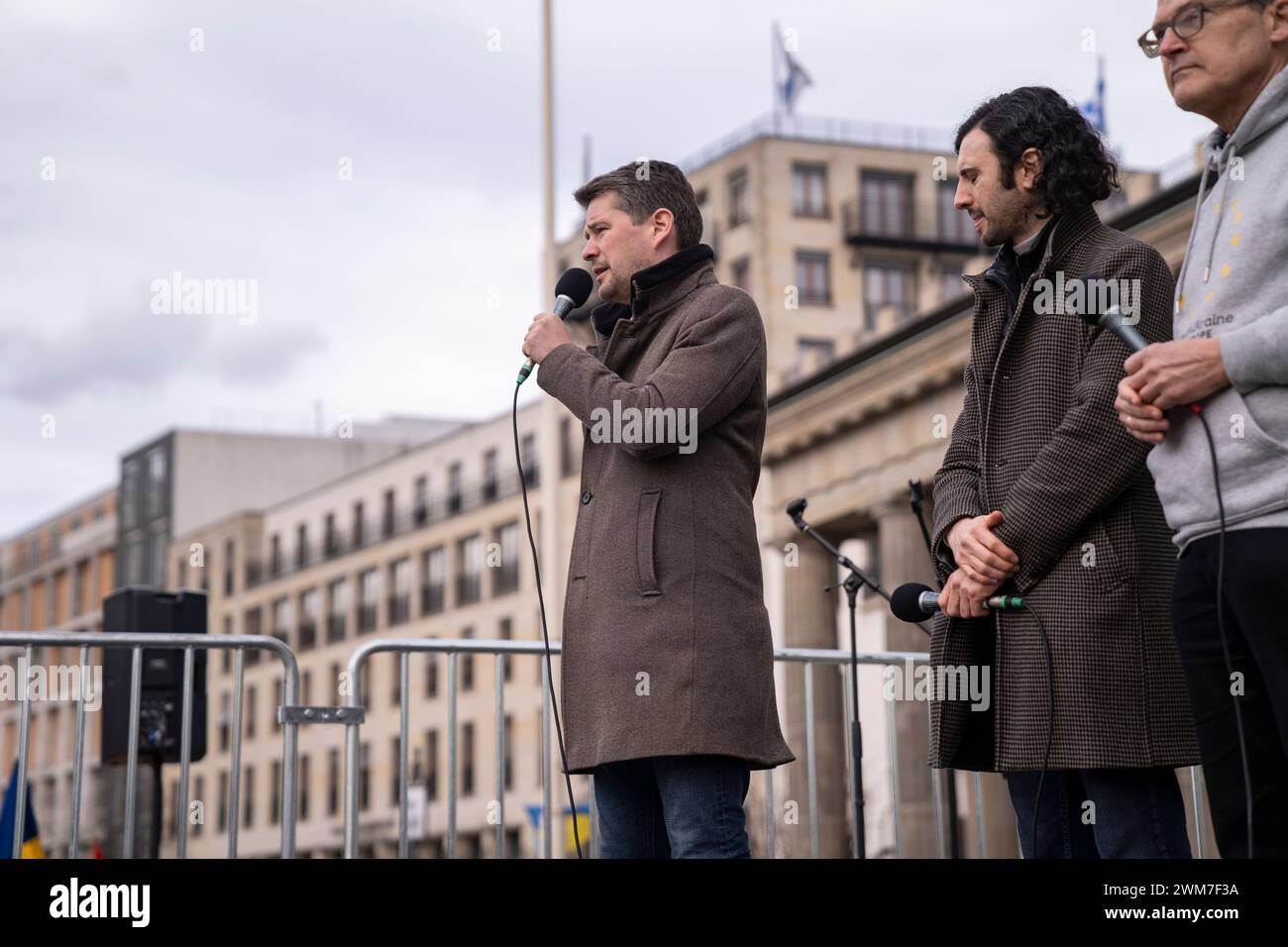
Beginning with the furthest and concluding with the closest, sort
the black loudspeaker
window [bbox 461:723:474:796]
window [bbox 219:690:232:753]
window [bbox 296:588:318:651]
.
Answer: window [bbox 296:588:318:651] → window [bbox 219:690:232:753] → window [bbox 461:723:474:796] → the black loudspeaker

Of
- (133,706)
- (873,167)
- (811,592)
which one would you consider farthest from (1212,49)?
(873,167)

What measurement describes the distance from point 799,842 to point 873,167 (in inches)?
1229

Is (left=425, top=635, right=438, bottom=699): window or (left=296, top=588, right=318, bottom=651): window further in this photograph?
(left=296, top=588, right=318, bottom=651): window

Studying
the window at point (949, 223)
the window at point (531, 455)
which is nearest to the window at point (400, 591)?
the window at point (531, 455)

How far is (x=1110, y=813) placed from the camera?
4.11 meters

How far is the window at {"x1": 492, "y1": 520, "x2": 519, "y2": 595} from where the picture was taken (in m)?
62.8

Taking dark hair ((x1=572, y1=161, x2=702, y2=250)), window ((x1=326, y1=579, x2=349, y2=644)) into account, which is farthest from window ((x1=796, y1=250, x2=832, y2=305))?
dark hair ((x1=572, y1=161, x2=702, y2=250))

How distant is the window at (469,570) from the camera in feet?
216

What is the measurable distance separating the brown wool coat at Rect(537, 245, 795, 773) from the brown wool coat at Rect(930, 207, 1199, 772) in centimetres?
45

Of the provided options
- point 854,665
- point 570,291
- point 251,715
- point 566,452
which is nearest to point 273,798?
point 251,715

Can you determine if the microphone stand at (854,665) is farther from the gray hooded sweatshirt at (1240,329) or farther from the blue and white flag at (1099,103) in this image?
the blue and white flag at (1099,103)

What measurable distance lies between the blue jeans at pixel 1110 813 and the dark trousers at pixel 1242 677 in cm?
41

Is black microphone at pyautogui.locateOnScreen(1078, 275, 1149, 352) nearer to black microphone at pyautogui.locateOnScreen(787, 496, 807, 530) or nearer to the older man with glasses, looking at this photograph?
the older man with glasses
